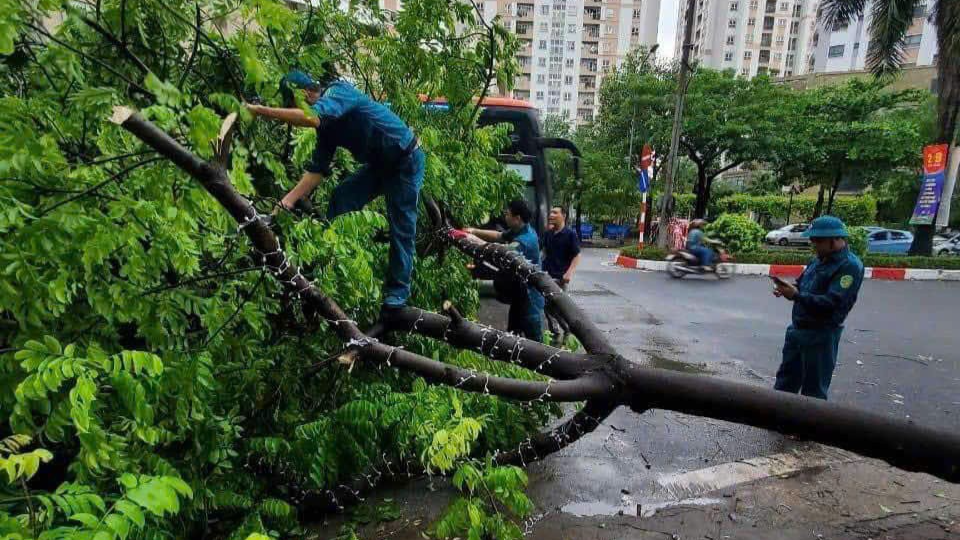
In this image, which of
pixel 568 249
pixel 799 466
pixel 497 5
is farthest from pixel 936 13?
pixel 497 5

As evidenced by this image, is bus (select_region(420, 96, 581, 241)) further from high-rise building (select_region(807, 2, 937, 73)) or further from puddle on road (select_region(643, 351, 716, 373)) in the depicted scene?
high-rise building (select_region(807, 2, 937, 73))

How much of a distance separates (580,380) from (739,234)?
54.8ft

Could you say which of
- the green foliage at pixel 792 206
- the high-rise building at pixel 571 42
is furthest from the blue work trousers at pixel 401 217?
the high-rise building at pixel 571 42

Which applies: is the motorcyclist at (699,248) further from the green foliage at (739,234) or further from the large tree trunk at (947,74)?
the large tree trunk at (947,74)

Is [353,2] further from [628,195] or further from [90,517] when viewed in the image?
[628,195]

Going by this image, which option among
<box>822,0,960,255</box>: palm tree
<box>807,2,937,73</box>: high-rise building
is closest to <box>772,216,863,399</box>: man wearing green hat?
<box>822,0,960,255</box>: palm tree

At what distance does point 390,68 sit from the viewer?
149 inches

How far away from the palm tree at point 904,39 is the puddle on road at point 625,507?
17.1 metres

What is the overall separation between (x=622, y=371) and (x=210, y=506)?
2.26 m

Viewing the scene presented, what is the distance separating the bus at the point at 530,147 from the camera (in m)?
8.93

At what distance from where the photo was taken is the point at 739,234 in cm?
1655

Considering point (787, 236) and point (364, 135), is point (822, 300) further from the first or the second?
point (787, 236)

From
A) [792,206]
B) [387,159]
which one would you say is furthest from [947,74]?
[792,206]

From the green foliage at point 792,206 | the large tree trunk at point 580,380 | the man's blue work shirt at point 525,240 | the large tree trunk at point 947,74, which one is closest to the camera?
the large tree trunk at point 580,380
